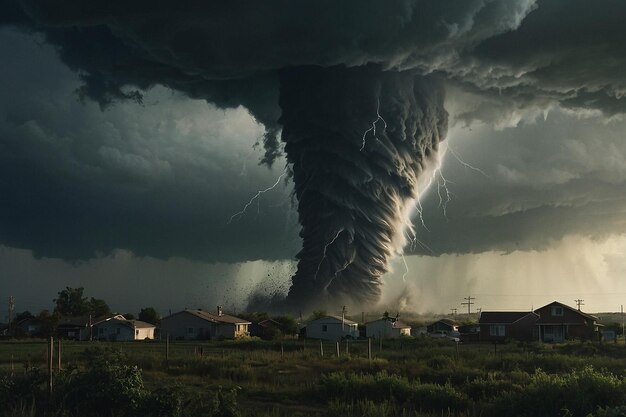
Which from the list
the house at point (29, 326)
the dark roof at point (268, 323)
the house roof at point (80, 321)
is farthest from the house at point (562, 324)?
the house at point (29, 326)

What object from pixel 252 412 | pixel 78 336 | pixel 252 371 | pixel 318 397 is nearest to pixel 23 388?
pixel 252 412

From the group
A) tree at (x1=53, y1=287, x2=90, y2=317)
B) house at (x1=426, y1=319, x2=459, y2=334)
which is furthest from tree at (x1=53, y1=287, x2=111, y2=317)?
house at (x1=426, y1=319, x2=459, y2=334)

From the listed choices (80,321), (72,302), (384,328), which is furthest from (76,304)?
(384,328)

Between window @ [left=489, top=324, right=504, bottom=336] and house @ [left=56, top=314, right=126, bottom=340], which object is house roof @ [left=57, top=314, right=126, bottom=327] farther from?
window @ [left=489, top=324, right=504, bottom=336]

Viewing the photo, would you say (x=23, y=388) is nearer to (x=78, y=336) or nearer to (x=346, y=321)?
(x=346, y=321)

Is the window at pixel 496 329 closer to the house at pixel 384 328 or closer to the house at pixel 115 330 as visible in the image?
the house at pixel 384 328
